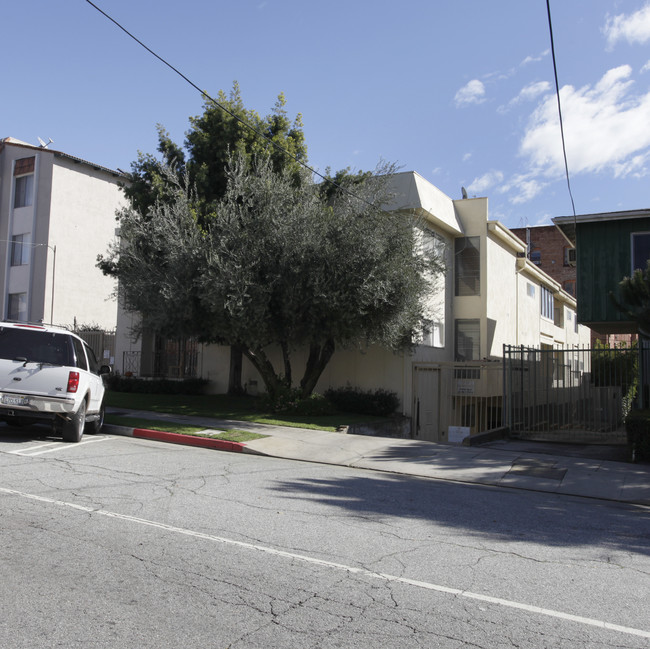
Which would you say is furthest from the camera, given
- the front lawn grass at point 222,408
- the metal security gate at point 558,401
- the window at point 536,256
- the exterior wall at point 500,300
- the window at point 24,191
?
the window at point 536,256

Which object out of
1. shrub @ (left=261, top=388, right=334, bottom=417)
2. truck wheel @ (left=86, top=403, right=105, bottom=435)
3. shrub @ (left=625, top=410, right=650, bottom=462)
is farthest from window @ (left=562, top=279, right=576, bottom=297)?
truck wheel @ (left=86, top=403, right=105, bottom=435)

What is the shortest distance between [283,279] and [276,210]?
1.71m

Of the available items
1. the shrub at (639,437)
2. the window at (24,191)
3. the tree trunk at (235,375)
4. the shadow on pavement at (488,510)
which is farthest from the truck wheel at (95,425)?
the window at (24,191)

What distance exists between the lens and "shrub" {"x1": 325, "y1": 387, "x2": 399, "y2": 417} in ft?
64.3

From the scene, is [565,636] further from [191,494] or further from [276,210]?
[276,210]

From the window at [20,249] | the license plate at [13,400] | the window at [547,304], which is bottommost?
the license plate at [13,400]

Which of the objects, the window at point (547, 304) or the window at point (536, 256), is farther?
the window at point (536, 256)

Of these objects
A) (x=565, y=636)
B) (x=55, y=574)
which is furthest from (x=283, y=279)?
(x=565, y=636)

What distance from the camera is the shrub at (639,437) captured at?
38.9 ft

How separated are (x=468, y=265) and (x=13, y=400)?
17.4m

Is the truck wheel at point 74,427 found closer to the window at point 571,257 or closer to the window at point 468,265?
the window at point 468,265

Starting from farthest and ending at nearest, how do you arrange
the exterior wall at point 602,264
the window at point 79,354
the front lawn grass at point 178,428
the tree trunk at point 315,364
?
1. the tree trunk at point 315,364
2. the exterior wall at point 602,264
3. the front lawn grass at point 178,428
4. the window at point 79,354

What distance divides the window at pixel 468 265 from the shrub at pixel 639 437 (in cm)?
1187

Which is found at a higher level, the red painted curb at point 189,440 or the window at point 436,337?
the window at point 436,337
